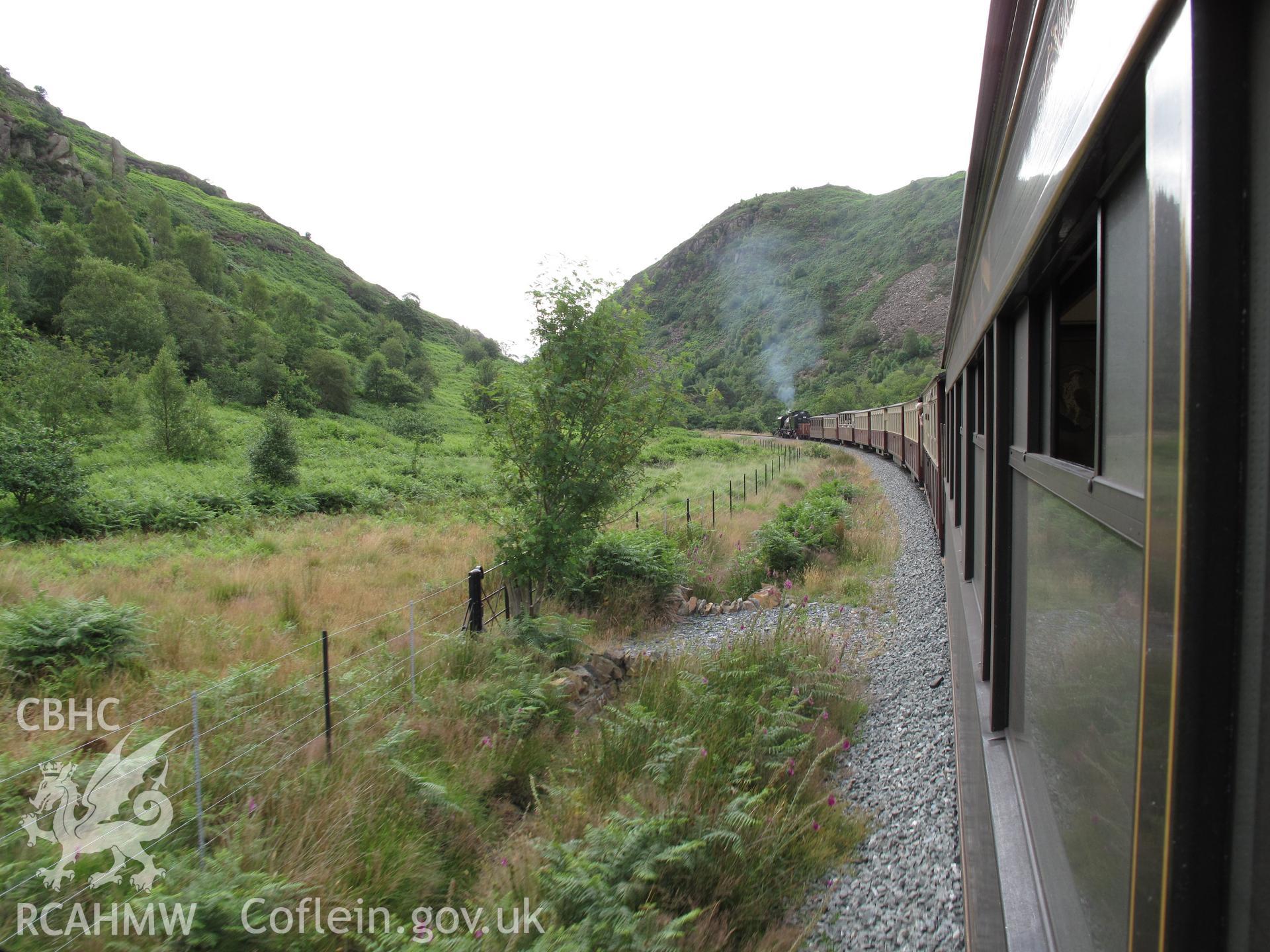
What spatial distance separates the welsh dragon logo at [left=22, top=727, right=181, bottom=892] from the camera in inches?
113

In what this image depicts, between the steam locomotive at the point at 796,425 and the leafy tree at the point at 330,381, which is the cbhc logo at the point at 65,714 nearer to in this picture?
the steam locomotive at the point at 796,425

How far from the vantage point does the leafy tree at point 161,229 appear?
228ft

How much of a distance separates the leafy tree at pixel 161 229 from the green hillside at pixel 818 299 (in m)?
56.4

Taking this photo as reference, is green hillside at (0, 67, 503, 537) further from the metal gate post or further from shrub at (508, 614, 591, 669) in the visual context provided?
shrub at (508, 614, 591, 669)

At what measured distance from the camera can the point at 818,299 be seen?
104 meters

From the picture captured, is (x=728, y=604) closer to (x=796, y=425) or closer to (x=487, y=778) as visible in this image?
(x=487, y=778)

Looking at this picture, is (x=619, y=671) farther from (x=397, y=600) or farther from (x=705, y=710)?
(x=397, y=600)

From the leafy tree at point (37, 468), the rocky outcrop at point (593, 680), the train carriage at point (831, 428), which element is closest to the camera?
the rocky outcrop at point (593, 680)

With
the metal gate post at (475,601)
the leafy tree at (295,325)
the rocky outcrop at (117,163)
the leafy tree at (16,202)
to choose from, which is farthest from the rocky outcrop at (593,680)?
the rocky outcrop at (117,163)

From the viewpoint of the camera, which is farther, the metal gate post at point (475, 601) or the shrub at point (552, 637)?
the metal gate post at point (475, 601)

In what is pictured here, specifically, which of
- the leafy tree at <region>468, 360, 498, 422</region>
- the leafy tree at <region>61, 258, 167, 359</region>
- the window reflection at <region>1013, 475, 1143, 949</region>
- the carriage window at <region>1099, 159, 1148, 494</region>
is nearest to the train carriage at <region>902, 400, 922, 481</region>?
the leafy tree at <region>468, 360, 498, 422</region>

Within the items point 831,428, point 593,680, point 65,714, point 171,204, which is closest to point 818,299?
point 831,428

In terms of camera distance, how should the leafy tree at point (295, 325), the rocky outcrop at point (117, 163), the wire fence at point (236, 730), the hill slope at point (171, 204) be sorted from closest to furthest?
the wire fence at point (236, 730) → the leafy tree at point (295, 325) → the hill slope at point (171, 204) → the rocky outcrop at point (117, 163)

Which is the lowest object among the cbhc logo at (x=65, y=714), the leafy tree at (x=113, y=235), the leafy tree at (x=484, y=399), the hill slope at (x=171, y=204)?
the cbhc logo at (x=65, y=714)
